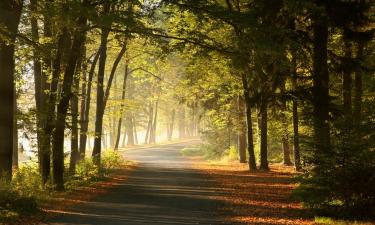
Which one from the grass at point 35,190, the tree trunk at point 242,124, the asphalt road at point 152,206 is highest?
the tree trunk at point 242,124

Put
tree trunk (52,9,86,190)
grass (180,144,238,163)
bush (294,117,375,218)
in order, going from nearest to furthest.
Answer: bush (294,117,375,218)
tree trunk (52,9,86,190)
grass (180,144,238,163)

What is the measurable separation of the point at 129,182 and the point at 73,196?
554cm

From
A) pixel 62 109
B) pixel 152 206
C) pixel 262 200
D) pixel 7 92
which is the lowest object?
pixel 262 200

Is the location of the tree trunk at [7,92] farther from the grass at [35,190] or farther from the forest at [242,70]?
the grass at [35,190]

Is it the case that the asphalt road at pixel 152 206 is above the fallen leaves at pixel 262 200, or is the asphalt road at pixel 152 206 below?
above

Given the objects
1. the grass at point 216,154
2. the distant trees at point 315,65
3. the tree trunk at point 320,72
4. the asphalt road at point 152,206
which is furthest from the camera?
the grass at point 216,154

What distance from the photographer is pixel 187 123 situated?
9488cm

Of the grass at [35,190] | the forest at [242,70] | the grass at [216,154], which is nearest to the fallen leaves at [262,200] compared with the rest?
the forest at [242,70]

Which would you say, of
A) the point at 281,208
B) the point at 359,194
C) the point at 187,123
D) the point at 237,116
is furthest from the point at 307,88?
the point at 187,123

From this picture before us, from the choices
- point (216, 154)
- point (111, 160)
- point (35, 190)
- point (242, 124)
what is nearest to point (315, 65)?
point (35, 190)

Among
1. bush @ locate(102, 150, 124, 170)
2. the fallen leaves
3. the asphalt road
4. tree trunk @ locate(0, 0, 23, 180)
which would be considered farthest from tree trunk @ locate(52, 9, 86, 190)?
bush @ locate(102, 150, 124, 170)

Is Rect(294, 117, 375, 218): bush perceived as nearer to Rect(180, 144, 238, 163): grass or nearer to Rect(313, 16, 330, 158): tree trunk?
Rect(313, 16, 330, 158): tree trunk

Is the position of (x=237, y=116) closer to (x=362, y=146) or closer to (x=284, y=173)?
(x=284, y=173)

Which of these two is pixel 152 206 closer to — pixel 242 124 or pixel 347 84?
pixel 347 84
